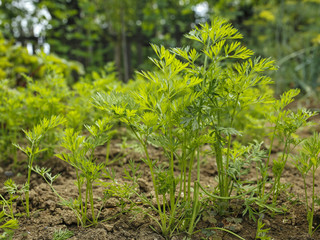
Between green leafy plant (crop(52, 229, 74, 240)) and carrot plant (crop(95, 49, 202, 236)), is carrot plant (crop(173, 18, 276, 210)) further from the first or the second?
green leafy plant (crop(52, 229, 74, 240))

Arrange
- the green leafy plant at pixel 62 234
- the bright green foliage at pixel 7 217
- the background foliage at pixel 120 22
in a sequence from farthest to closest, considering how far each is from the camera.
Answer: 1. the background foliage at pixel 120 22
2. the green leafy plant at pixel 62 234
3. the bright green foliage at pixel 7 217

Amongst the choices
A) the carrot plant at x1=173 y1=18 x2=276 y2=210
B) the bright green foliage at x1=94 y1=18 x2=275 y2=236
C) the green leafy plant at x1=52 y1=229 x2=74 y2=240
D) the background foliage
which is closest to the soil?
the green leafy plant at x1=52 y1=229 x2=74 y2=240

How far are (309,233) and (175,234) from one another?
61 centimetres

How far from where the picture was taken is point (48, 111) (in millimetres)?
2148

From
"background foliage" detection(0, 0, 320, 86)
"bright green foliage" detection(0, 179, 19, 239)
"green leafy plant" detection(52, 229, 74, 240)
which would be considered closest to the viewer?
"bright green foliage" detection(0, 179, 19, 239)

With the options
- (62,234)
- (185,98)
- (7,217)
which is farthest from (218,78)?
(7,217)

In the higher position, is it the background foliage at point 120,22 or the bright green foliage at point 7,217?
the background foliage at point 120,22

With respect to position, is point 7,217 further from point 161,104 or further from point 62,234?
point 161,104

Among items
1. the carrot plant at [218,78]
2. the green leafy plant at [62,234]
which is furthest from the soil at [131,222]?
the carrot plant at [218,78]

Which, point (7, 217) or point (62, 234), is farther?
point (7, 217)

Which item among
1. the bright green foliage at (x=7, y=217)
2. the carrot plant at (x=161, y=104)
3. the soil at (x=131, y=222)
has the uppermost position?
the carrot plant at (x=161, y=104)

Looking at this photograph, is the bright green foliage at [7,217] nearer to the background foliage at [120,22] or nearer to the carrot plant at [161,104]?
the carrot plant at [161,104]

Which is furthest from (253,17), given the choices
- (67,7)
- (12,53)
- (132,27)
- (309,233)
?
(309,233)

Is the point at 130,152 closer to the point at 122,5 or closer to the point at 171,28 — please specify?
the point at 122,5
